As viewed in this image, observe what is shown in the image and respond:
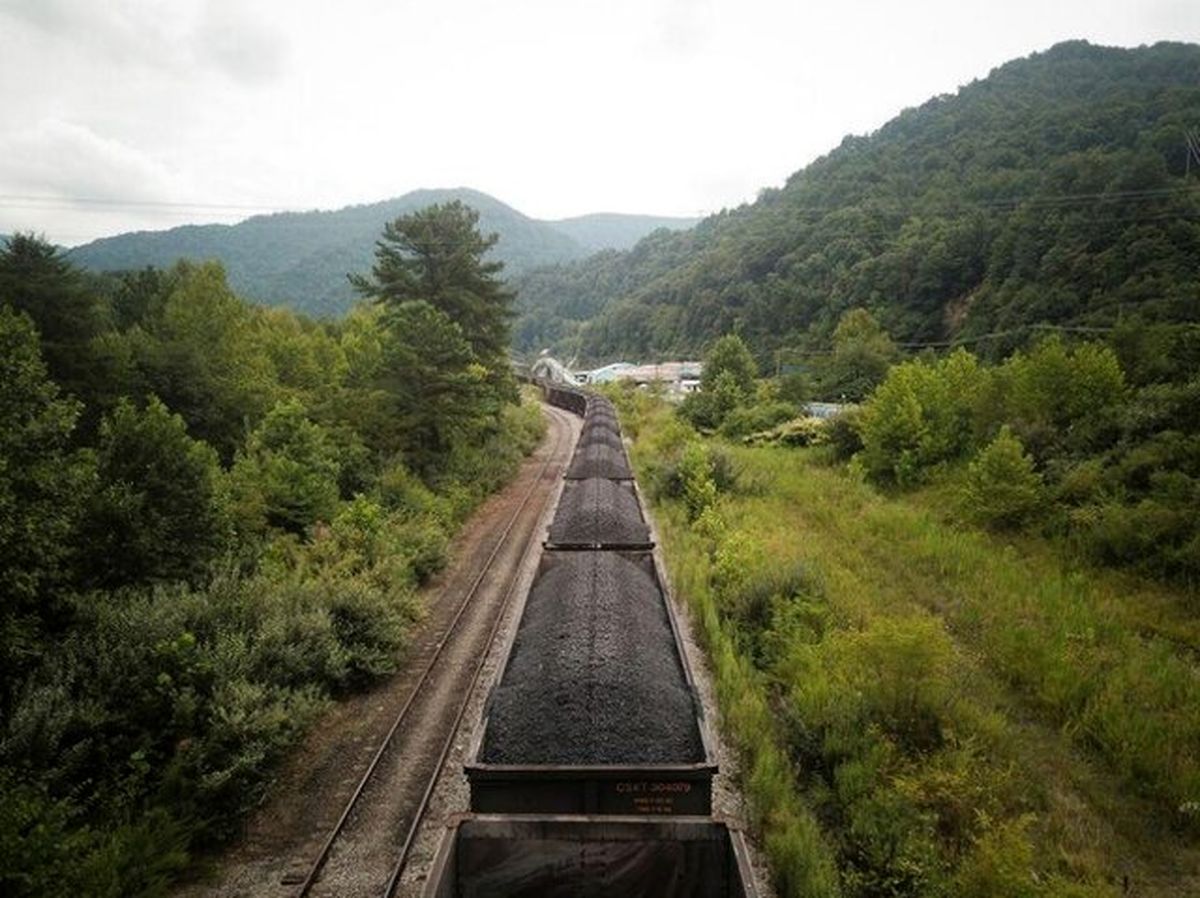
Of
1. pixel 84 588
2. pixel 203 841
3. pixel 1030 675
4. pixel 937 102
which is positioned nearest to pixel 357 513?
pixel 84 588

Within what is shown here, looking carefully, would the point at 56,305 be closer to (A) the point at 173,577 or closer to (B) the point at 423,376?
(B) the point at 423,376

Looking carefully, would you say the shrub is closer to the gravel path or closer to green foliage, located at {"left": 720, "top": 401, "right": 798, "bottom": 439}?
green foliage, located at {"left": 720, "top": 401, "right": 798, "bottom": 439}

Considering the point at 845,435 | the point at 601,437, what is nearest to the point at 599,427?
the point at 601,437

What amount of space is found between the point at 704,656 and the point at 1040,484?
14.9m

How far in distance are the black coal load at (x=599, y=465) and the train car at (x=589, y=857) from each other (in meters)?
16.2

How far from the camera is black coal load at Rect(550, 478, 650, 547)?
14.7m

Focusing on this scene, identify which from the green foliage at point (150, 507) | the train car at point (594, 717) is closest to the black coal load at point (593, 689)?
the train car at point (594, 717)

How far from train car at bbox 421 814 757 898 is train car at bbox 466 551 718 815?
54 centimetres

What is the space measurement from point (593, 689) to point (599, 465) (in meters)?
16.1

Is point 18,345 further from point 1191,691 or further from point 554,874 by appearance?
point 1191,691

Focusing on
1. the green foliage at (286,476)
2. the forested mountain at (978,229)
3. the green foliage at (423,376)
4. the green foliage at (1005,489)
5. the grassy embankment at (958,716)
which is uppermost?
the forested mountain at (978,229)

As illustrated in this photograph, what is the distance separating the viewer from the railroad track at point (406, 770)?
306 inches

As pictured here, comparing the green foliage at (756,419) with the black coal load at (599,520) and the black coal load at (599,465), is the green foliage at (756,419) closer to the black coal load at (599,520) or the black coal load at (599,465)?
the black coal load at (599,465)

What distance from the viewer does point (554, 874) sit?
6.04m
